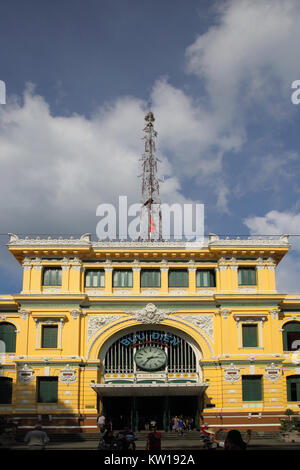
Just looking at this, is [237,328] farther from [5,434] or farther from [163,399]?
[5,434]

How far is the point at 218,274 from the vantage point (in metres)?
47.2

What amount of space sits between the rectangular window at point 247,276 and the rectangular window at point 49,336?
16.0 metres

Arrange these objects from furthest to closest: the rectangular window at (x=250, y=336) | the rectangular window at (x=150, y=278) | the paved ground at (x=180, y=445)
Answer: the rectangular window at (x=150, y=278) → the rectangular window at (x=250, y=336) → the paved ground at (x=180, y=445)

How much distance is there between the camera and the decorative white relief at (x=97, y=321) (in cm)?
4578

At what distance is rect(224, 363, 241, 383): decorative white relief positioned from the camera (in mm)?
44250

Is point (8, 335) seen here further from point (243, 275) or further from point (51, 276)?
point (243, 275)

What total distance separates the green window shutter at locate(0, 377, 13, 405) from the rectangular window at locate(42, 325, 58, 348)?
4.43 metres

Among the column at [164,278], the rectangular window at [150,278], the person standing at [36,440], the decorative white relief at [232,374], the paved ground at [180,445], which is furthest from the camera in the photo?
the rectangular window at [150,278]

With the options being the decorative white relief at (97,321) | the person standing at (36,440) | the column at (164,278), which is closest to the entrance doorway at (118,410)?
the decorative white relief at (97,321)

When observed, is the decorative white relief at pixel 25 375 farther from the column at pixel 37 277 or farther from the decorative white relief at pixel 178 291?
the decorative white relief at pixel 178 291

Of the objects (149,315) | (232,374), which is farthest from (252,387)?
(149,315)

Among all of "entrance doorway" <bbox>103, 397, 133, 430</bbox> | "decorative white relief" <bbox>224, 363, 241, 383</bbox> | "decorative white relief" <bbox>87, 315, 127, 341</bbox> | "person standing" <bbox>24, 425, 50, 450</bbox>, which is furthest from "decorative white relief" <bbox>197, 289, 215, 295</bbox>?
"person standing" <bbox>24, 425, 50, 450</bbox>

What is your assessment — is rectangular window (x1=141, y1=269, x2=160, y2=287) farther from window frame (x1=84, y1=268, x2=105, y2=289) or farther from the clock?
the clock

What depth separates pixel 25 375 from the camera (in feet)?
145
